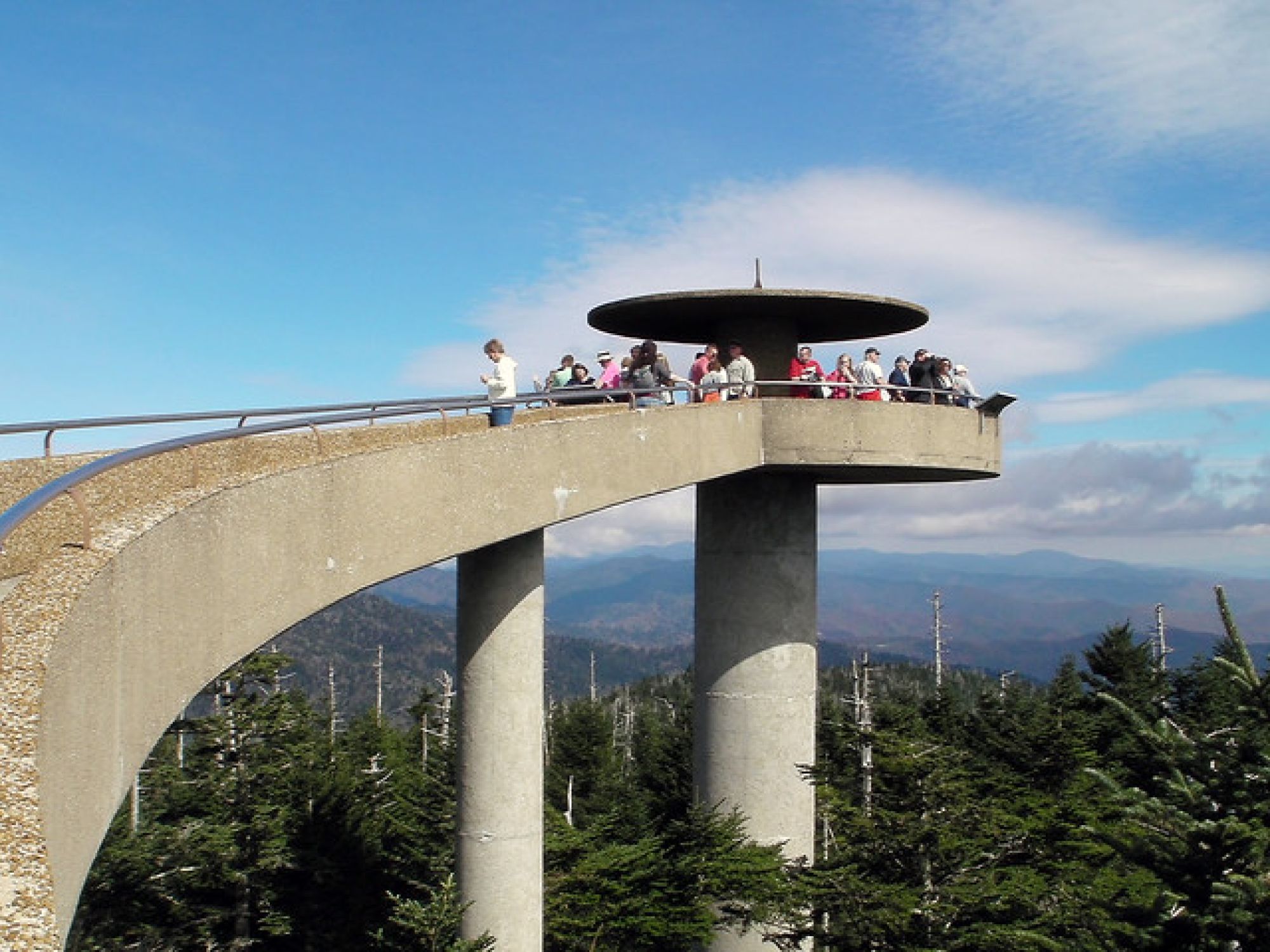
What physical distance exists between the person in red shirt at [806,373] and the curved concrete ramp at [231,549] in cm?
108

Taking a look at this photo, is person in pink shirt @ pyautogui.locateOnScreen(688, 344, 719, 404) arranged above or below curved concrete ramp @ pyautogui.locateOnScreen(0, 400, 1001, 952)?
above

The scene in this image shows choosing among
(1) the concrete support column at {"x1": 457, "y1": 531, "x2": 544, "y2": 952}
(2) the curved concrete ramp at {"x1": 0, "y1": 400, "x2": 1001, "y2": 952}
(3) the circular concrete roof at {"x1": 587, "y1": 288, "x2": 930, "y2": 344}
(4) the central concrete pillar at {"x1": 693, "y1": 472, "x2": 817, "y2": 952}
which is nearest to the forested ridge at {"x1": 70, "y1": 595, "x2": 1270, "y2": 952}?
(4) the central concrete pillar at {"x1": 693, "y1": 472, "x2": 817, "y2": 952}

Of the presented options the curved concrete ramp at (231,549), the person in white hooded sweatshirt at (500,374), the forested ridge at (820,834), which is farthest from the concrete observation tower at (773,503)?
the person in white hooded sweatshirt at (500,374)

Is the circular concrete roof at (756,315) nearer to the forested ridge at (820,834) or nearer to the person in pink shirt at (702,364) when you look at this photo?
the person in pink shirt at (702,364)

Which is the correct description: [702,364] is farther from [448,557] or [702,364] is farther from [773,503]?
[448,557]

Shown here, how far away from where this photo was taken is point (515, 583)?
14703 millimetres

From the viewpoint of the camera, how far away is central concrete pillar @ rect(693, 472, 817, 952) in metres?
19.5

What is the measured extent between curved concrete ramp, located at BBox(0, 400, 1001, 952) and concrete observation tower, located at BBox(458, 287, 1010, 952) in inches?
9.1

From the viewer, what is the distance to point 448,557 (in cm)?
1207

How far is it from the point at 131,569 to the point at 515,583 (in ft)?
22.9

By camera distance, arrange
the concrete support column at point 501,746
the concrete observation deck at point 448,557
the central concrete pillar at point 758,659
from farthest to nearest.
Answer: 1. the central concrete pillar at point 758,659
2. the concrete support column at point 501,746
3. the concrete observation deck at point 448,557

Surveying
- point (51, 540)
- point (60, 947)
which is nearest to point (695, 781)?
point (51, 540)

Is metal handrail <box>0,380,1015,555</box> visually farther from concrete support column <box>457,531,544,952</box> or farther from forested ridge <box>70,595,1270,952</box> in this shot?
forested ridge <box>70,595,1270,952</box>

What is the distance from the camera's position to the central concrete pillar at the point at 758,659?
19.5 metres
